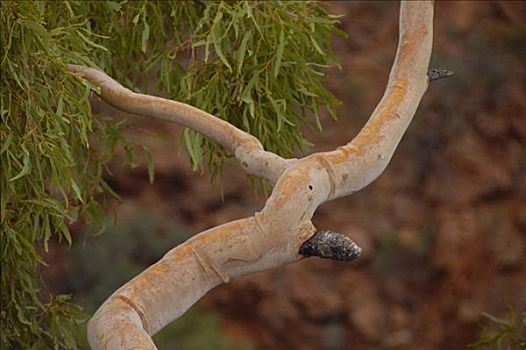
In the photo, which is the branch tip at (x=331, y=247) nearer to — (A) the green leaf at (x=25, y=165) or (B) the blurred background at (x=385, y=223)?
(A) the green leaf at (x=25, y=165)

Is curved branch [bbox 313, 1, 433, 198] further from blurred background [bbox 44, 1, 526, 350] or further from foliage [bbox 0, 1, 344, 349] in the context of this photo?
blurred background [bbox 44, 1, 526, 350]

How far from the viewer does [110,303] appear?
1.85 metres

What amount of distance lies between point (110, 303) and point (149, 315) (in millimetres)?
66

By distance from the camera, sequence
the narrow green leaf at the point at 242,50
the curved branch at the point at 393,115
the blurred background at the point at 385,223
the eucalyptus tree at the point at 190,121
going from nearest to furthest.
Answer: the eucalyptus tree at the point at 190,121, the curved branch at the point at 393,115, the narrow green leaf at the point at 242,50, the blurred background at the point at 385,223

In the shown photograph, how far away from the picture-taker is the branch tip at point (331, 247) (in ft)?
5.66

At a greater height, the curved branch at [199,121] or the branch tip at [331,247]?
the curved branch at [199,121]

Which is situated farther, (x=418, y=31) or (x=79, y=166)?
(x=79, y=166)

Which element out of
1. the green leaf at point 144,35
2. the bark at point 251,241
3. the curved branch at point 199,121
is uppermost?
the green leaf at point 144,35

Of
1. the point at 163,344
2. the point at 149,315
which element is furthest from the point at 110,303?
the point at 163,344

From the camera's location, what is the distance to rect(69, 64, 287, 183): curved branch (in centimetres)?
195

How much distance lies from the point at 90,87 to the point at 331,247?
0.57m

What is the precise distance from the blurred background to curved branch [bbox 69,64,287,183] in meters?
3.88

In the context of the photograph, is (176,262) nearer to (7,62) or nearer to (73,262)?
(7,62)

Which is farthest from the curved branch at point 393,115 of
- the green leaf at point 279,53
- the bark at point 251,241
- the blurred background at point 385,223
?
the blurred background at point 385,223
